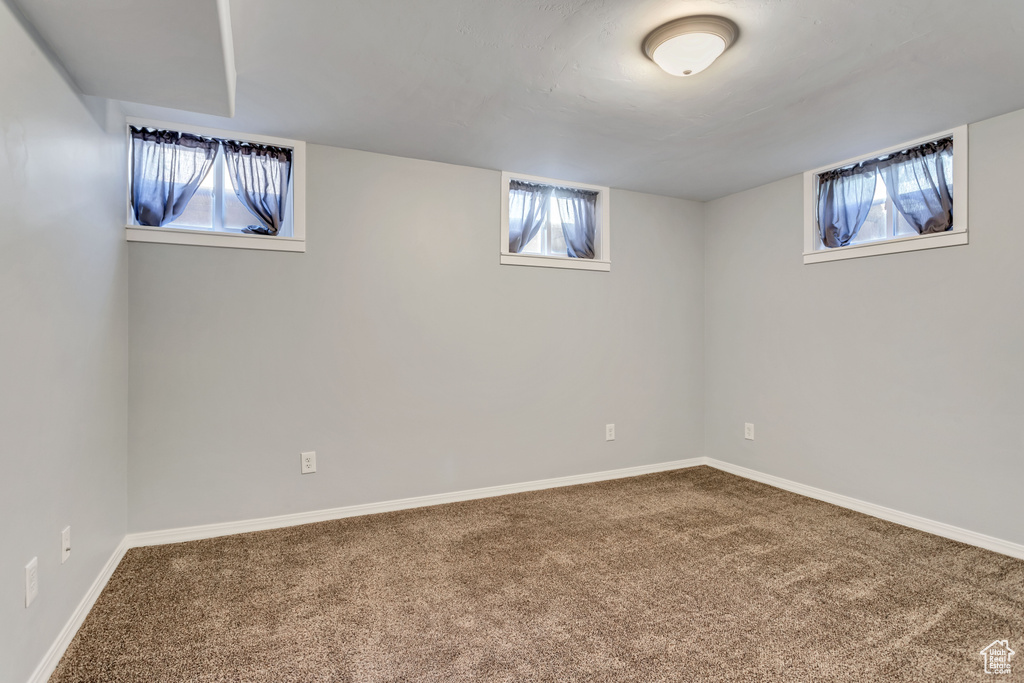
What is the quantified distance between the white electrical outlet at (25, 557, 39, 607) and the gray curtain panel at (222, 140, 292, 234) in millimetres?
2036

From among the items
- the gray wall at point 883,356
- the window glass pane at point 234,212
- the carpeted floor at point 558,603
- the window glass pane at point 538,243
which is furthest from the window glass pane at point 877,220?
the window glass pane at point 234,212

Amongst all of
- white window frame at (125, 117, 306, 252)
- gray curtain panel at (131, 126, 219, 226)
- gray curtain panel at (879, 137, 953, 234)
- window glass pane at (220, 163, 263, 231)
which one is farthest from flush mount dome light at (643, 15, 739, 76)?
gray curtain panel at (131, 126, 219, 226)

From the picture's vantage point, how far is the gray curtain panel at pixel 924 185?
302 cm

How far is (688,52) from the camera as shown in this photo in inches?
80.0

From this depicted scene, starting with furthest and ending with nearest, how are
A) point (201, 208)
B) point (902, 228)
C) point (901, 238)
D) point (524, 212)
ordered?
point (524, 212) < point (902, 228) < point (901, 238) < point (201, 208)

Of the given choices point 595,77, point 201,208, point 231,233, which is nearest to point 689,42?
point 595,77

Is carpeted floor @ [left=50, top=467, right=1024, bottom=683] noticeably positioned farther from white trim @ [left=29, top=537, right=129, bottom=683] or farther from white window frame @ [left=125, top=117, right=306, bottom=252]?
white window frame @ [left=125, top=117, right=306, bottom=252]

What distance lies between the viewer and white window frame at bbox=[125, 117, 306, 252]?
2.78 meters

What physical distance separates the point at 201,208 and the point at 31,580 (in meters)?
2.14

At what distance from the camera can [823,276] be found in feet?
11.9

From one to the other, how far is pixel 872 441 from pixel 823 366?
1.93ft

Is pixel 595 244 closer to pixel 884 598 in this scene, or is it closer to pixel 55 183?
pixel 884 598

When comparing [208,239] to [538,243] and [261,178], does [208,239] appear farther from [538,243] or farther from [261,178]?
→ [538,243]

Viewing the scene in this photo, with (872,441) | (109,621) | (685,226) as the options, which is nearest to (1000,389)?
(872,441)
